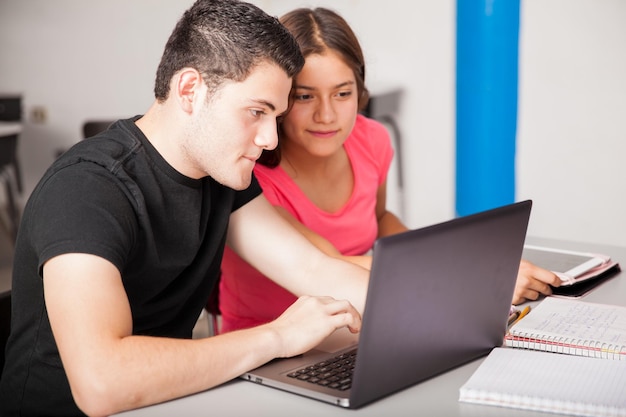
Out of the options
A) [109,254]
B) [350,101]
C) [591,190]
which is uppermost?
[350,101]

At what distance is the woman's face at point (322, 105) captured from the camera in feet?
5.78

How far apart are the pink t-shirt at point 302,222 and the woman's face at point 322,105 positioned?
12 cm

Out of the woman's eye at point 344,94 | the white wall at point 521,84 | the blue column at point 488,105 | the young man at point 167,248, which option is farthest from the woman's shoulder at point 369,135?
the white wall at point 521,84

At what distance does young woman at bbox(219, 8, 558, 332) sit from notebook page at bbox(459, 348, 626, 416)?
1.29ft

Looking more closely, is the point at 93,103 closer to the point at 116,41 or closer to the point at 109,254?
the point at 116,41

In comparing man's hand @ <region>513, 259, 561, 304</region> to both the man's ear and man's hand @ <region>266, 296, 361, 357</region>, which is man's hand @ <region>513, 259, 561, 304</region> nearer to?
man's hand @ <region>266, 296, 361, 357</region>

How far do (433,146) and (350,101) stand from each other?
2135 millimetres

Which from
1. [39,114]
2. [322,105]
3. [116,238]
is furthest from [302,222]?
[39,114]

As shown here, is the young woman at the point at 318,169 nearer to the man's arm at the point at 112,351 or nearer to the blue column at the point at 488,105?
the man's arm at the point at 112,351

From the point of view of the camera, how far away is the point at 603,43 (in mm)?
3412

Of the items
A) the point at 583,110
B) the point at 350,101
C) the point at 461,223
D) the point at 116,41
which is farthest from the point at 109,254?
the point at 116,41

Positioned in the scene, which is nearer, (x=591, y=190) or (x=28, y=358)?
(x=28, y=358)

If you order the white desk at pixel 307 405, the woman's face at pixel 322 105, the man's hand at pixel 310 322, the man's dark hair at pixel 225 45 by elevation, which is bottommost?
the white desk at pixel 307 405

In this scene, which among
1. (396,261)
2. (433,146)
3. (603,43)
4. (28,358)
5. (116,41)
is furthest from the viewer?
(116,41)
